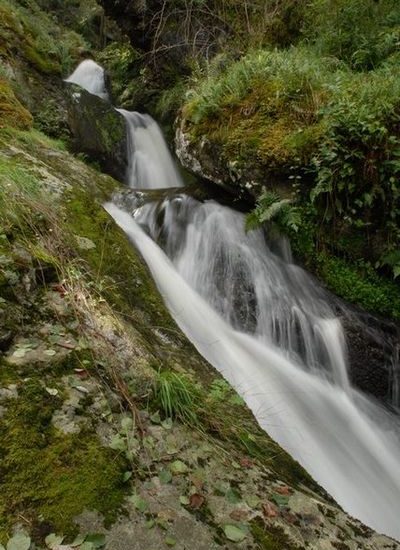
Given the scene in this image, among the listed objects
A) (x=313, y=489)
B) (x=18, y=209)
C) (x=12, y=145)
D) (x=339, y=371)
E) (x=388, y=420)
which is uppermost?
(x=12, y=145)

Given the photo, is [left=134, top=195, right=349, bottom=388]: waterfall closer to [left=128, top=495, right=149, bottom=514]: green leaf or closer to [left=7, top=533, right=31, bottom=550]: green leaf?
[left=128, top=495, right=149, bottom=514]: green leaf

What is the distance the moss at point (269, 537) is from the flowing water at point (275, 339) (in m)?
1.77

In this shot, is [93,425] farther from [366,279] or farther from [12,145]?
[366,279]

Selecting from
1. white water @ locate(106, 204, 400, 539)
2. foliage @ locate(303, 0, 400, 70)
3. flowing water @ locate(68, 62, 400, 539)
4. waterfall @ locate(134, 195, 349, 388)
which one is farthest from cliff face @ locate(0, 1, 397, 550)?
foliage @ locate(303, 0, 400, 70)

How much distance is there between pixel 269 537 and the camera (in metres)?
1.58

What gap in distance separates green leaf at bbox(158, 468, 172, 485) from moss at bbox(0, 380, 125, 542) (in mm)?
164

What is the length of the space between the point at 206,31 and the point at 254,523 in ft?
34.7

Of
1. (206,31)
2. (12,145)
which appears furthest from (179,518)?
(206,31)

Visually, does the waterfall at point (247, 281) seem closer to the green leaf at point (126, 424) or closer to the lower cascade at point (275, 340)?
the lower cascade at point (275, 340)

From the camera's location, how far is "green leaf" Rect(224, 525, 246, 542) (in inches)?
59.9

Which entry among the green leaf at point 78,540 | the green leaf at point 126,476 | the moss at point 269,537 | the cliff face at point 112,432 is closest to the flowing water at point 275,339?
the cliff face at point 112,432

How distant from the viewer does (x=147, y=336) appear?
290 cm

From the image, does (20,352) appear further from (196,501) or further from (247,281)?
(247,281)

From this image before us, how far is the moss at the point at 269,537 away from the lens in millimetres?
1546
